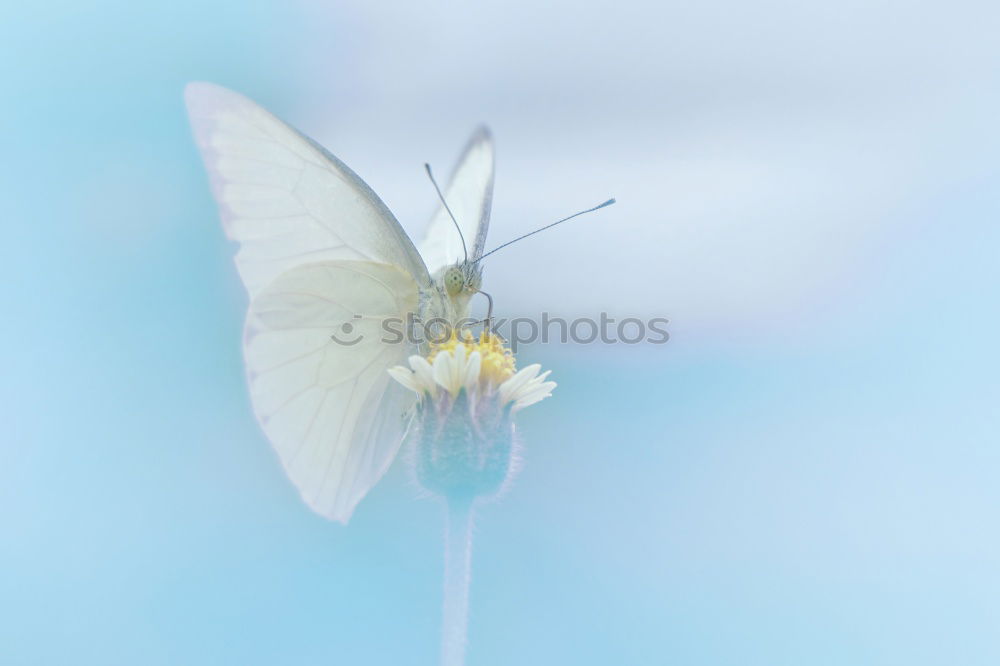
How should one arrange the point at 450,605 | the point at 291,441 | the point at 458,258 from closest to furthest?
1. the point at 450,605
2. the point at 291,441
3. the point at 458,258

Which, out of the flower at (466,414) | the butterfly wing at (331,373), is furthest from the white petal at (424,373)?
the butterfly wing at (331,373)

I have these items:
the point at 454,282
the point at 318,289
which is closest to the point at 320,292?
the point at 318,289

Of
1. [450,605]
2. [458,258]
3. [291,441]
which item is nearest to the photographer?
[450,605]

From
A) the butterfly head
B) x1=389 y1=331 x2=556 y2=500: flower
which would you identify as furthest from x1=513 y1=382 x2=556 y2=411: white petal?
Answer: the butterfly head

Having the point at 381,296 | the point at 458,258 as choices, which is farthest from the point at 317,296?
the point at 458,258

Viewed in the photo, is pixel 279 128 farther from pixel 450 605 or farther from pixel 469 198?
pixel 450 605

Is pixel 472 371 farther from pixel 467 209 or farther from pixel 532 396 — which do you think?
pixel 467 209
